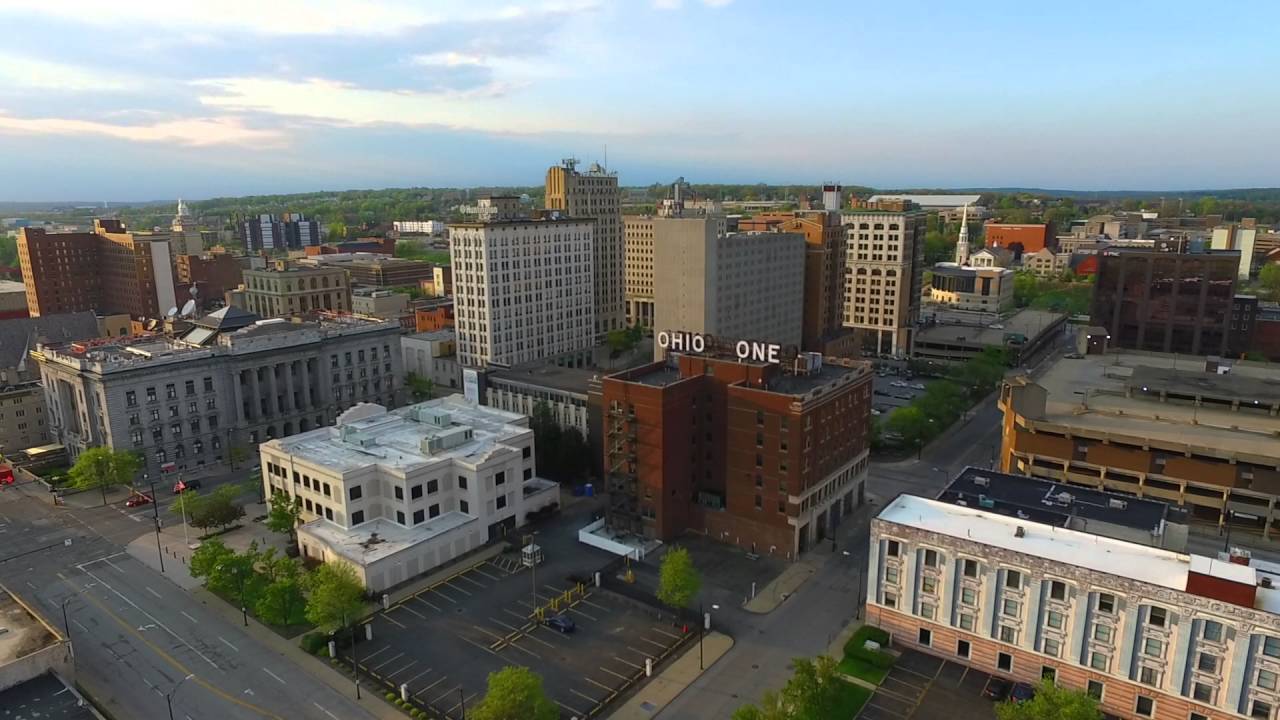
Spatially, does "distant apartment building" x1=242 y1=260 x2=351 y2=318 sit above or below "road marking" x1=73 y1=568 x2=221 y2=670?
above

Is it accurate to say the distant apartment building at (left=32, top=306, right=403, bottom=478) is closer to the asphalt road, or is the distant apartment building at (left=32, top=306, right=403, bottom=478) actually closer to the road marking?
the asphalt road

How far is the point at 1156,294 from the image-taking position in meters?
165

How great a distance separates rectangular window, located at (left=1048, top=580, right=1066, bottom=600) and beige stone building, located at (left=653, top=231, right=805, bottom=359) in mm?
102004

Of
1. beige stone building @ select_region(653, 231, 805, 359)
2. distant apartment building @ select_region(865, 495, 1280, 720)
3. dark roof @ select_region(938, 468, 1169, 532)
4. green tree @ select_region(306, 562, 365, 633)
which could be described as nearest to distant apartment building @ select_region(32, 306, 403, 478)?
beige stone building @ select_region(653, 231, 805, 359)

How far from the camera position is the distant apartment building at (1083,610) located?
56031 mm

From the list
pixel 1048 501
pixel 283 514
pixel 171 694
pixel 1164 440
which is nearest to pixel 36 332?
pixel 283 514

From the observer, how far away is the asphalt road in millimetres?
64688

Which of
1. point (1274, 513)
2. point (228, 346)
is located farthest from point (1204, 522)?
point (228, 346)

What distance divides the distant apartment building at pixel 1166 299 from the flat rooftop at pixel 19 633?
630ft

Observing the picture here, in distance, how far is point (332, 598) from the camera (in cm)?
7000

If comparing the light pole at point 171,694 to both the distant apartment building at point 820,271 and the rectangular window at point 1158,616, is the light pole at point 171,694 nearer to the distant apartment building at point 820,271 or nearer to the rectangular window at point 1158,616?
the rectangular window at point 1158,616

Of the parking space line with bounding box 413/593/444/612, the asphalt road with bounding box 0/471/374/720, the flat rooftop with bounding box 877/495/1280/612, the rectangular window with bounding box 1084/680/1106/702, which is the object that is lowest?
the parking space line with bounding box 413/593/444/612

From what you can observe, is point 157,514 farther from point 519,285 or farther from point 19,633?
point 519,285

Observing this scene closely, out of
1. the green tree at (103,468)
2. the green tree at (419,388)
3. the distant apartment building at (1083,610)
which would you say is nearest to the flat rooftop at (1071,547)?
the distant apartment building at (1083,610)
